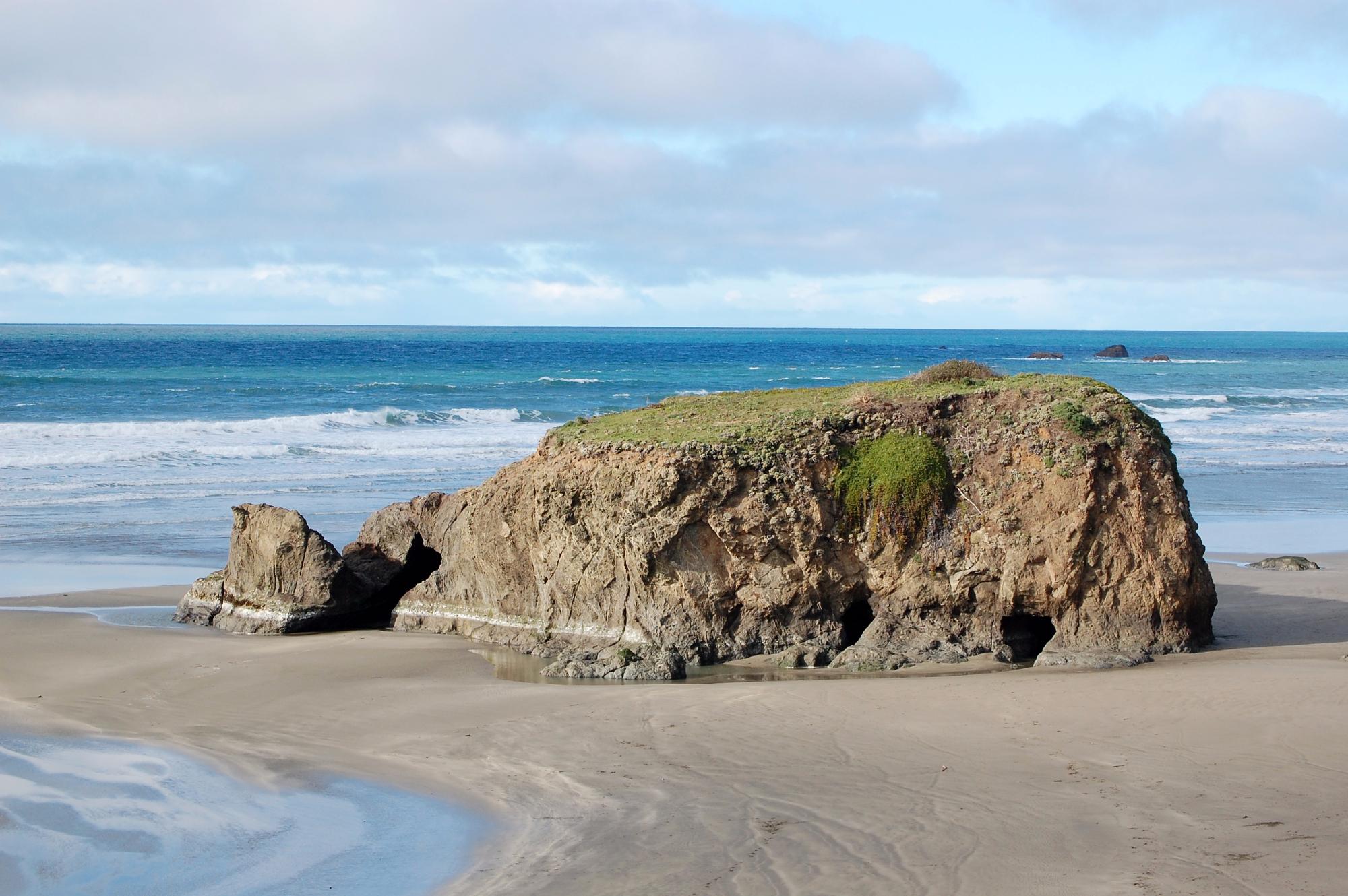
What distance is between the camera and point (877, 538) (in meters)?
12.6

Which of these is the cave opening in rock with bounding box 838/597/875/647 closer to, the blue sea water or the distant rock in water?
Result: the distant rock in water

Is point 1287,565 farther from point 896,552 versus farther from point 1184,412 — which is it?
point 1184,412

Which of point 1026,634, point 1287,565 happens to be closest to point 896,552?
point 1026,634

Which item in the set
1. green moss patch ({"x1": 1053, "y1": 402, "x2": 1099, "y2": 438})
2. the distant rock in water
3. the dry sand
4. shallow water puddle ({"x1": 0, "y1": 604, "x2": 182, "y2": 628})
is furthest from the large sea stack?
the distant rock in water

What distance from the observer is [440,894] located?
7.14 metres

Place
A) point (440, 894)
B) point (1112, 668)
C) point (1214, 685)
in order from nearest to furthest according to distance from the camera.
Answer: point (440, 894) → point (1214, 685) → point (1112, 668)

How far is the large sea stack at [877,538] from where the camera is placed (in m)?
12.2

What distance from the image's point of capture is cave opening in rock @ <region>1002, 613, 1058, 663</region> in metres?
12.6

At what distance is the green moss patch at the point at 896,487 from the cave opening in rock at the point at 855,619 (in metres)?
0.92

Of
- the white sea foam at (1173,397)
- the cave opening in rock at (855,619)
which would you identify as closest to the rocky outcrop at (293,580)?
the cave opening in rock at (855,619)

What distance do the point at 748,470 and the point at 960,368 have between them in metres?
3.47

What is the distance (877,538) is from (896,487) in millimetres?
564

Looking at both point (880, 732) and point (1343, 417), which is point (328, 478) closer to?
point (880, 732)

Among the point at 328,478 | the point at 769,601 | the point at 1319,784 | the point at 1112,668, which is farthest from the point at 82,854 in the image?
the point at 328,478
